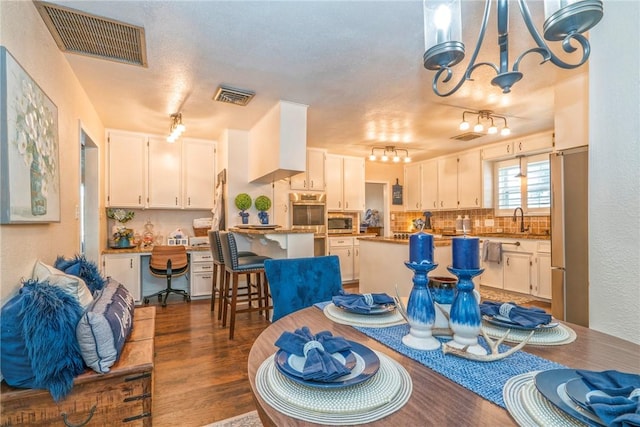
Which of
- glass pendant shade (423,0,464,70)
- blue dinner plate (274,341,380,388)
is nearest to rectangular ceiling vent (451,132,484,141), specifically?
glass pendant shade (423,0,464,70)

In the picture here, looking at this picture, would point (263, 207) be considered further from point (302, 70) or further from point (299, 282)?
point (299, 282)

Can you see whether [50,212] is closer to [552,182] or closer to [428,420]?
[428,420]

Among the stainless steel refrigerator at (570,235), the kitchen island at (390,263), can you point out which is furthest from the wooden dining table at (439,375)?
the kitchen island at (390,263)

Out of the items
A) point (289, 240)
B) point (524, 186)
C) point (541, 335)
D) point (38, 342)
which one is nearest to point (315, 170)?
point (289, 240)

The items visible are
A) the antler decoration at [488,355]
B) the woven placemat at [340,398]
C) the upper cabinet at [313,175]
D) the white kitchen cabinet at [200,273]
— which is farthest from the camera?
the upper cabinet at [313,175]

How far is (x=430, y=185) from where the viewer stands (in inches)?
239

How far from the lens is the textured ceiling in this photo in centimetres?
187

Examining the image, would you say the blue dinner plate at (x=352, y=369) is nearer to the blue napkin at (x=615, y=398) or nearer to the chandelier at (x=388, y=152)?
the blue napkin at (x=615, y=398)

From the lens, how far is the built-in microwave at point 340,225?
18.3ft

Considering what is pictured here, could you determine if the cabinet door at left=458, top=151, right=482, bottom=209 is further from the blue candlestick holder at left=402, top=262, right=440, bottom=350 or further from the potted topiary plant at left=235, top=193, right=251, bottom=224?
Answer: the blue candlestick holder at left=402, top=262, right=440, bottom=350

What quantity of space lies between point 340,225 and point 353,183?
0.85 meters

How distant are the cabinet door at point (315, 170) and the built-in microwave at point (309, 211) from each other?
0.18 metres

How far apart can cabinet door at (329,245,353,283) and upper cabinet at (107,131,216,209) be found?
223 cm

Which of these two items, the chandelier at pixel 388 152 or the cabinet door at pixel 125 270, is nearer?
the cabinet door at pixel 125 270
